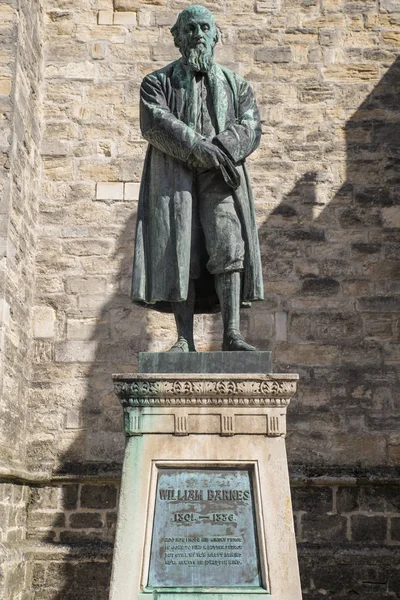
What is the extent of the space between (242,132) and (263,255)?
3.17m

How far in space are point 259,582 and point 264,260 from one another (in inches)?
158

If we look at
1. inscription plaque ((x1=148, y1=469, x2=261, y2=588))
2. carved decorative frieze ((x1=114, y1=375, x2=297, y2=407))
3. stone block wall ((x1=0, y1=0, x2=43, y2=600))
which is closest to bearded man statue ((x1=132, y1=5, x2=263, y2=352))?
carved decorative frieze ((x1=114, y1=375, x2=297, y2=407))

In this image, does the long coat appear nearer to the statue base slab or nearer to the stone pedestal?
the statue base slab

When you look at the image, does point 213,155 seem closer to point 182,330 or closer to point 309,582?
point 182,330

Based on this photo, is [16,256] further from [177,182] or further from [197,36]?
[197,36]

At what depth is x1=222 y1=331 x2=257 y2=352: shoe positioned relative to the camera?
4.34m

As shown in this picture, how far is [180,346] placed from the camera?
14.6ft

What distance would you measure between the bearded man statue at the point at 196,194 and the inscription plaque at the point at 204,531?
68cm

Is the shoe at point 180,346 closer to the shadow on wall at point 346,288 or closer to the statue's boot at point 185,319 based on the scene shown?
the statue's boot at point 185,319

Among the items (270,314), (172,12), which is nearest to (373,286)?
(270,314)

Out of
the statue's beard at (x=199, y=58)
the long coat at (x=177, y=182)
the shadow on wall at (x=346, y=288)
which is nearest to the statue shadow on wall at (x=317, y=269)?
the shadow on wall at (x=346, y=288)

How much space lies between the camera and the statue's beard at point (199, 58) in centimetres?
462

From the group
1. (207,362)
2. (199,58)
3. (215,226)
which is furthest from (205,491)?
(199,58)

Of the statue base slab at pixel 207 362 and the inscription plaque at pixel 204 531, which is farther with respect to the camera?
the statue base slab at pixel 207 362
